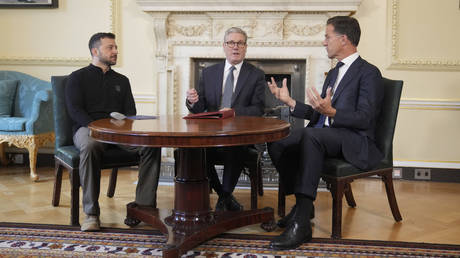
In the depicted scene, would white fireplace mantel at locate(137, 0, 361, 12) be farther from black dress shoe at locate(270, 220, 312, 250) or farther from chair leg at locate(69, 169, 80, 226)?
black dress shoe at locate(270, 220, 312, 250)

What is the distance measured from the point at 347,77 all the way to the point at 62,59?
302 cm

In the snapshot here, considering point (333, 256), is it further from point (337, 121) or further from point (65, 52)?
point (65, 52)

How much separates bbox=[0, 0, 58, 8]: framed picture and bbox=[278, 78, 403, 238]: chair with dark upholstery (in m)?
3.12

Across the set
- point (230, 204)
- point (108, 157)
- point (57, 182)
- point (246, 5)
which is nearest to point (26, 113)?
point (57, 182)

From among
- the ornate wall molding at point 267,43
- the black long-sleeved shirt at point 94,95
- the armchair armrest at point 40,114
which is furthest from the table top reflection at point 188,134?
the ornate wall molding at point 267,43

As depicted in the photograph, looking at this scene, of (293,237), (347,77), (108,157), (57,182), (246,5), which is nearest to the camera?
(293,237)

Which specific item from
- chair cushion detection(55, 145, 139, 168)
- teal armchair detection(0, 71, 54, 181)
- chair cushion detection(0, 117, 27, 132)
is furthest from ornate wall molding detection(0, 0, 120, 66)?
chair cushion detection(55, 145, 139, 168)

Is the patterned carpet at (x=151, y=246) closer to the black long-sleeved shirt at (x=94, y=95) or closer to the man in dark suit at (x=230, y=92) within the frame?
the man in dark suit at (x=230, y=92)

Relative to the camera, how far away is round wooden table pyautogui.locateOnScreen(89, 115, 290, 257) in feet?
5.40

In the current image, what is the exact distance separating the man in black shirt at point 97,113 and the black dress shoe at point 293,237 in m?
0.82

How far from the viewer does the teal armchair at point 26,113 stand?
361 centimetres

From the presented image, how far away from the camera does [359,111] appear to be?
7.25ft

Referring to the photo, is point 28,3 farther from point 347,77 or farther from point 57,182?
point 347,77

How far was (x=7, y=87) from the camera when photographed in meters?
3.98
